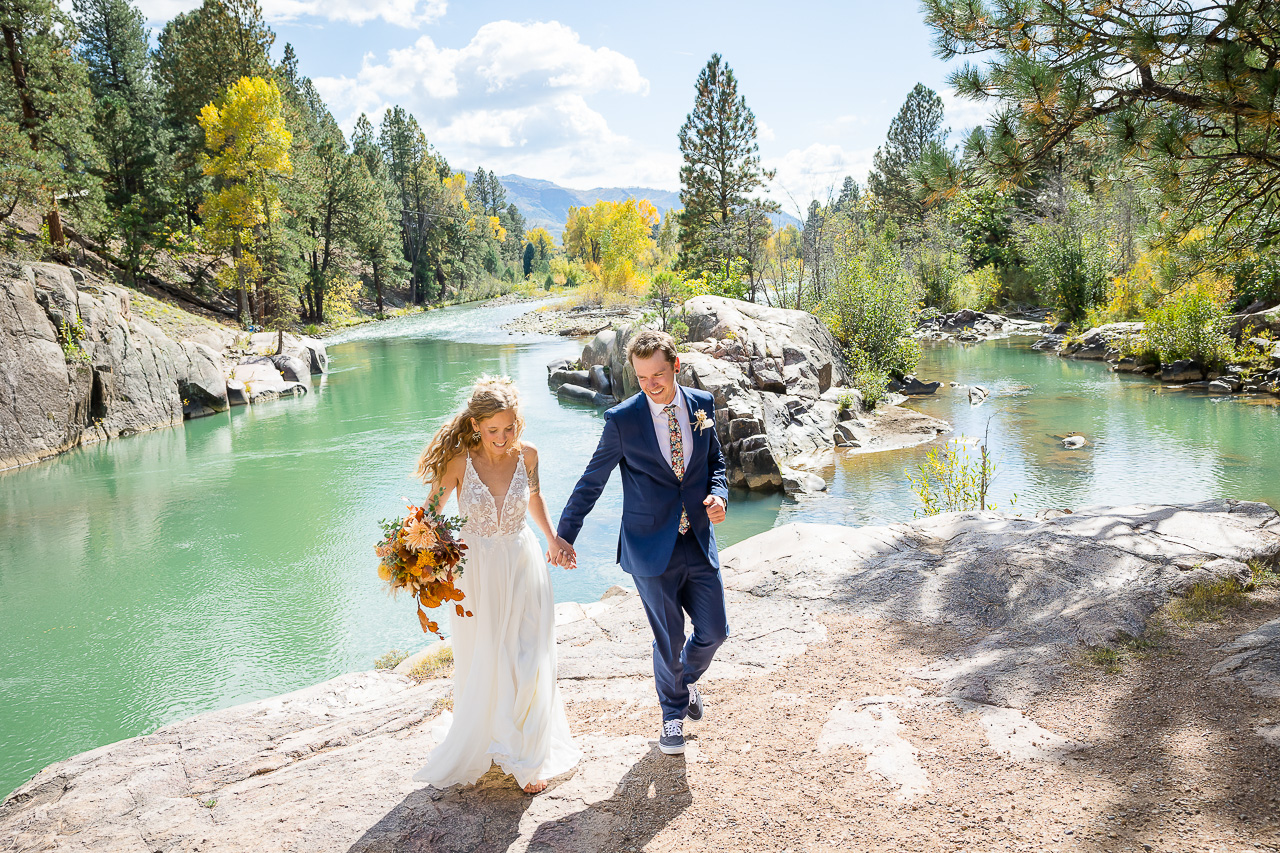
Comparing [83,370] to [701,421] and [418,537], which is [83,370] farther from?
[701,421]

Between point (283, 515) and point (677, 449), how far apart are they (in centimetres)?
927

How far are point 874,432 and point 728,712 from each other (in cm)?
1037

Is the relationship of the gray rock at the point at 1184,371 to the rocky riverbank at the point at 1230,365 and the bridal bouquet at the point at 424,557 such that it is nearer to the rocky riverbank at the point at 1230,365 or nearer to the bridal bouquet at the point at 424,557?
the rocky riverbank at the point at 1230,365

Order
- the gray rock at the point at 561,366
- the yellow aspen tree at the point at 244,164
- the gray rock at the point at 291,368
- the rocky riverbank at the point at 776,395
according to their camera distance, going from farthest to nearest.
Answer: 1. the yellow aspen tree at the point at 244,164
2. the gray rock at the point at 291,368
3. the gray rock at the point at 561,366
4. the rocky riverbank at the point at 776,395

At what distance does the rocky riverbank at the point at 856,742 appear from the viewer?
274cm

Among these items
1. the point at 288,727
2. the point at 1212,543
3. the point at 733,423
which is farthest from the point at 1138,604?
the point at 733,423

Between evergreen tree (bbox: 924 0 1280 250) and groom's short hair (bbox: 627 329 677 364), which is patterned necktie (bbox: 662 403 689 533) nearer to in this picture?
groom's short hair (bbox: 627 329 677 364)

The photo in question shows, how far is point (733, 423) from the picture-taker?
11141 millimetres

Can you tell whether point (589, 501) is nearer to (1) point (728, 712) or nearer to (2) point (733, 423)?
(1) point (728, 712)

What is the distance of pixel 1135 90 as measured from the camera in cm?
554

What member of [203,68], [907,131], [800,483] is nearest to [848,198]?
[907,131]

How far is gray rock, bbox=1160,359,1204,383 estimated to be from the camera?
15.3 metres

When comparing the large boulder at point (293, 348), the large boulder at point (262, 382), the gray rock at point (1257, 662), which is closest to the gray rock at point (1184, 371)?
the gray rock at point (1257, 662)

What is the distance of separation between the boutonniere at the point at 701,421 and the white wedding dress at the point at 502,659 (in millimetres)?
818
